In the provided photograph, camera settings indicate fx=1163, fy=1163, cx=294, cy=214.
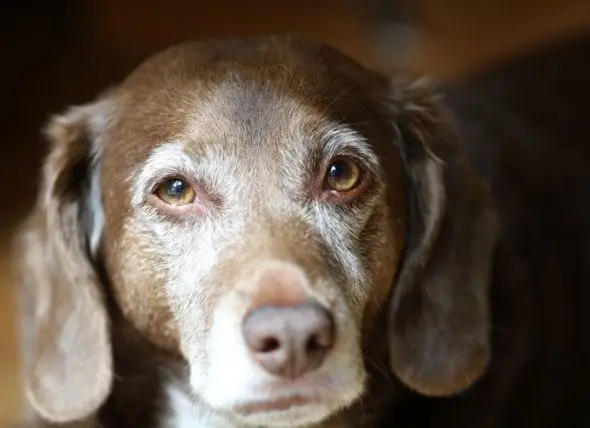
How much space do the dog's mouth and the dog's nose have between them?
0.06 meters

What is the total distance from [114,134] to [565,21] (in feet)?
9.72

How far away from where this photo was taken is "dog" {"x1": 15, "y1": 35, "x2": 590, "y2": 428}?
1.95 metres

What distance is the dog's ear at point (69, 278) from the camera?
230 cm

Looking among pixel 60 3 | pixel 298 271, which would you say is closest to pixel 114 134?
pixel 298 271

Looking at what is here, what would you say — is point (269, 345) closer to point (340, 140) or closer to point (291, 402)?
point (291, 402)

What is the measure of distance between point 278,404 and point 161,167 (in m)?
A: 0.50

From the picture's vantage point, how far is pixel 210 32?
4.75 meters

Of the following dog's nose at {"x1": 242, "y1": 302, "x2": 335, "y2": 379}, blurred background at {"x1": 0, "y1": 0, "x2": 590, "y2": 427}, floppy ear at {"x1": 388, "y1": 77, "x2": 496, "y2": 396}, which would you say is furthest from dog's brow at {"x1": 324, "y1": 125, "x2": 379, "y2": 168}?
blurred background at {"x1": 0, "y1": 0, "x2": 590, "y2": 427}

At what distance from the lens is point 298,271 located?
192cm

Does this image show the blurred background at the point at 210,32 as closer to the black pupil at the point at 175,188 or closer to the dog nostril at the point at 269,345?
the black pupil at the point at 175,188

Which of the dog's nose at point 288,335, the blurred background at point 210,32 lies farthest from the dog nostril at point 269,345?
the blurred background at point 210,32

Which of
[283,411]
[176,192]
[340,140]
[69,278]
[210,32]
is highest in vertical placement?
[340,140]

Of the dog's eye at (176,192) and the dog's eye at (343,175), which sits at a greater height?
the dog's eye at (343,175)

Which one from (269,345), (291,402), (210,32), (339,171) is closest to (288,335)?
(269,345)
